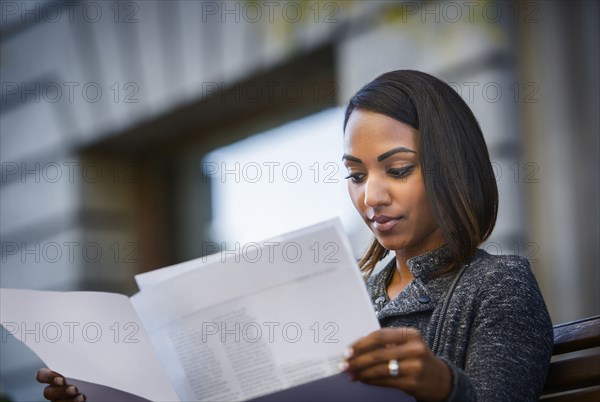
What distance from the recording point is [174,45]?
187 inches

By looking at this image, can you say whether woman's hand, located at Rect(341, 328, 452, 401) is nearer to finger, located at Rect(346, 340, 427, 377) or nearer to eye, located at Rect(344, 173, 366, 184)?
finger, located at Rect(346, 340, 427, 377)

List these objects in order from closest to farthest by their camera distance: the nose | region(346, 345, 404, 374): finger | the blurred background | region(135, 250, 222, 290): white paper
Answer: region(346, 345, 404, 374): finger
region(135, 250, 222, 290): white paper
the nose
the blurred background

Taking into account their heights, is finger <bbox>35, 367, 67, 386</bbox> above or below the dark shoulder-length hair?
below

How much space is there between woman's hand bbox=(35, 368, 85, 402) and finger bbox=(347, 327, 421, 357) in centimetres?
64

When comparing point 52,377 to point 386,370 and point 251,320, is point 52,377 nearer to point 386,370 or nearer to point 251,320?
point 251,320

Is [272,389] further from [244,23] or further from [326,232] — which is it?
[244,23]

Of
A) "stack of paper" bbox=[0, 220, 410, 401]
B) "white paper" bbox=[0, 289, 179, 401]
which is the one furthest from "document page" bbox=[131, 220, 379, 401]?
"white paper" bbox=[0, 289, 179, 401]

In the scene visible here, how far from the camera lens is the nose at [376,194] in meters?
1.68

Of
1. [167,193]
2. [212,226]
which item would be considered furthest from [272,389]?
[167,193]

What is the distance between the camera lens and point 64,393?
1728 mm

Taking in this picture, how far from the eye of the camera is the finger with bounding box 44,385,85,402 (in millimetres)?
1721

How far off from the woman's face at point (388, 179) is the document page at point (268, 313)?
0.34 meters

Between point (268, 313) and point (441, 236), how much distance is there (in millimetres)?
493

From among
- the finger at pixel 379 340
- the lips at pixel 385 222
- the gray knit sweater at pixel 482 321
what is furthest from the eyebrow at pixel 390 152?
the finger at pixel 379 340
